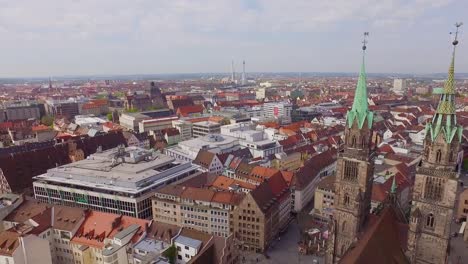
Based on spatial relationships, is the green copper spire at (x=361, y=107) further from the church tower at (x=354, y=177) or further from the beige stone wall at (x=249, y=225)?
the beige stone wall at (x=249, y=225)

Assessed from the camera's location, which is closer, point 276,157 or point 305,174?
point 305,174

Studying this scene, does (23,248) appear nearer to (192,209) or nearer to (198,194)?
(192,209)

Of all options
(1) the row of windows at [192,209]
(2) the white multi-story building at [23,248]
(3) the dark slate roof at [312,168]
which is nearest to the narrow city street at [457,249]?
(3) the dark slate roof at [312,168]

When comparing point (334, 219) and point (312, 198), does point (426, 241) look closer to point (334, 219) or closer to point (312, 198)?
point (334, 219)

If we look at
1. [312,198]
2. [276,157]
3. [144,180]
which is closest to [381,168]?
[312,198]

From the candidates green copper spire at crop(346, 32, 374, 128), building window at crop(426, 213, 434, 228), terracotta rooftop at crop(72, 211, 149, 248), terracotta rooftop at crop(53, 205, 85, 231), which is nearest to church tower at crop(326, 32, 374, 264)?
green copper spire at crop(346, 32, 374, 128)

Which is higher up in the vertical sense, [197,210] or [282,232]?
[197,210]

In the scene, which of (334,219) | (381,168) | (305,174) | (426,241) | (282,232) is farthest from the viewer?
(381,168)
